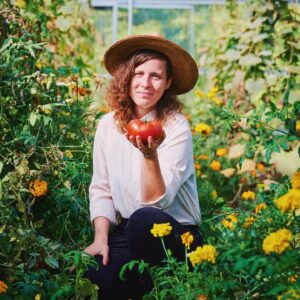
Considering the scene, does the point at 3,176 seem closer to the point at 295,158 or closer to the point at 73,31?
the point at 295,158

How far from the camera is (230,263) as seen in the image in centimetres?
180

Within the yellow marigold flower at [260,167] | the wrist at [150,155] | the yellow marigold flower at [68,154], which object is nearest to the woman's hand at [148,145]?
the wrist at [150,155]

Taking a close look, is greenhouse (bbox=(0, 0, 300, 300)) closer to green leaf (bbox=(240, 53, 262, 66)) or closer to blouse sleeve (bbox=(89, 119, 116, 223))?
blouse sleeve (bbox=(89, 119, 116, 223))

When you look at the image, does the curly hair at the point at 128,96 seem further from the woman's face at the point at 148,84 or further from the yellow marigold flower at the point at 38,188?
the yellow marigold flower at the point at 38,188

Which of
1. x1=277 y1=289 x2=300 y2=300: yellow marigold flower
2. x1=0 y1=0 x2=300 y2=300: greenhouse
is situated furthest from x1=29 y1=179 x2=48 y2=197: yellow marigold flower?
x1=277 y1=289 x2=300 y2=300: yellow marigold flower

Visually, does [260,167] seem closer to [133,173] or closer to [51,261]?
[133,173]

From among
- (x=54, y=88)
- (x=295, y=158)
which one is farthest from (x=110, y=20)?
(x=54, y=88)

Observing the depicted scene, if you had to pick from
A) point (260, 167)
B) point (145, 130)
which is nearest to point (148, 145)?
point (145, 130)

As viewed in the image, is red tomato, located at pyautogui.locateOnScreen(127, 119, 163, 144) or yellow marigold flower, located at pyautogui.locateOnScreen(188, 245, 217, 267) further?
red tomato, located at pyautogui.locateOnScreen(127, 119, 163, 144)

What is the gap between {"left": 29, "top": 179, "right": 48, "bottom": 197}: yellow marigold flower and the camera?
2352mm

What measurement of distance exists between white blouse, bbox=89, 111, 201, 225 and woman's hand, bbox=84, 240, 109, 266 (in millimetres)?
151

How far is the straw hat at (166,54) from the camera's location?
251 centimetres

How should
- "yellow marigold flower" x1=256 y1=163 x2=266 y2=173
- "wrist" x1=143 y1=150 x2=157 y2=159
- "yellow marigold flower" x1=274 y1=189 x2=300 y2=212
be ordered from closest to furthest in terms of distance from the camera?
"yellow marigold flower" x1=274 y1=189 x2=300 y2=212
"wrist" x1=143 y1=150 x2=157 y2=159
"yellow marigold flower" x1=256 y1=163 x2=266 y2=173

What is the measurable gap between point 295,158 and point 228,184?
504 millimetres
